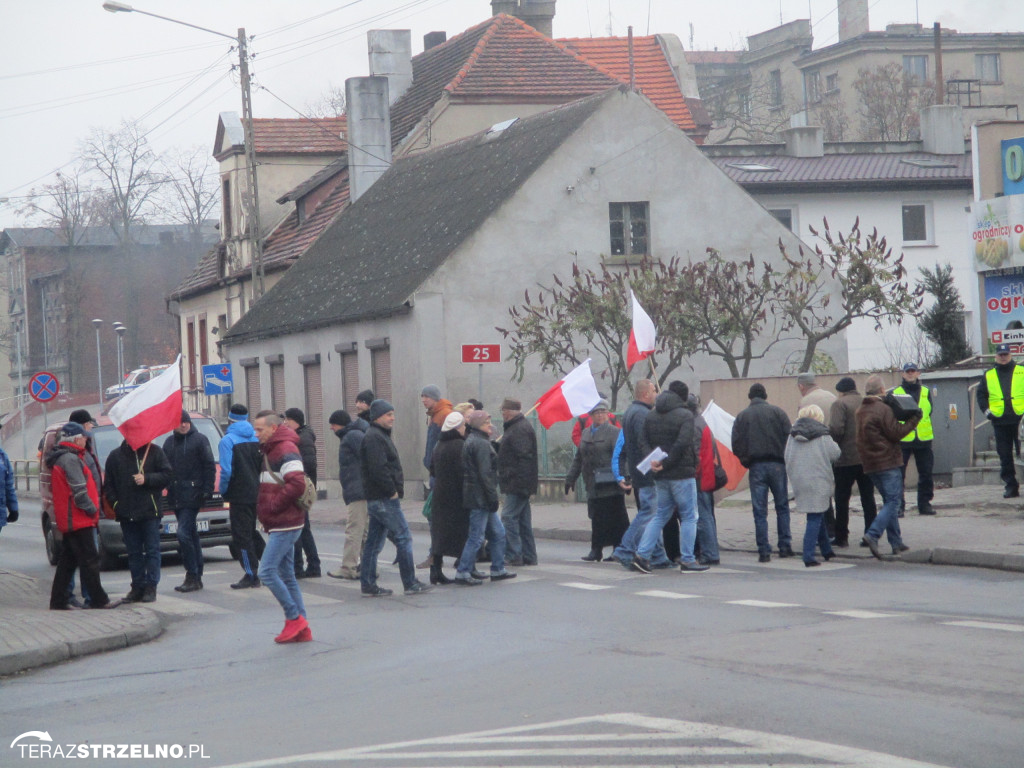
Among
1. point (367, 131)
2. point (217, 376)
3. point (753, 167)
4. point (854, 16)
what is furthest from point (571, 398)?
point (854, 16)

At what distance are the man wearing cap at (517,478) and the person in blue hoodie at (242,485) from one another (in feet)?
8.74

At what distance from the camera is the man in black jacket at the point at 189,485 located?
14.6m

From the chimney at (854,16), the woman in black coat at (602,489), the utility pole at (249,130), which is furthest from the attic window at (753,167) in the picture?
the chimney at (854,16)

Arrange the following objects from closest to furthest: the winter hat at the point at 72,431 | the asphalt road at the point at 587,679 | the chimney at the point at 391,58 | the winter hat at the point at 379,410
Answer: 1. the asphalt road at the point at 587,679
2. the winter hat at the point at 72,431
3. the winter hat at the point at 379,410
4. the chimney at the point at 391,58

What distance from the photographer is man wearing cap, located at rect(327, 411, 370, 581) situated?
46.7ft

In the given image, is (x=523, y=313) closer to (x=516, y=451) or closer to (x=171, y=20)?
(x=171, y=20)

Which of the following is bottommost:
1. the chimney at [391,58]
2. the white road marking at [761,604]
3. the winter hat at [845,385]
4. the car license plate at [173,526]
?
the white road marking at [761,604]

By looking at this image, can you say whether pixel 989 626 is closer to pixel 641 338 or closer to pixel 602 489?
pixel 602 489

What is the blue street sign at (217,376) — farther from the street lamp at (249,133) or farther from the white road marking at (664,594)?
the white road marking at (664,594)

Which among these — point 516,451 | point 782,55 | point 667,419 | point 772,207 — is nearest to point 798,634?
point 667,419

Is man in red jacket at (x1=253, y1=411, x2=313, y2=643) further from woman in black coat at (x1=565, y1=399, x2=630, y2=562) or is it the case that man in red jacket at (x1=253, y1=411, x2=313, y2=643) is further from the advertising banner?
the advertising banner

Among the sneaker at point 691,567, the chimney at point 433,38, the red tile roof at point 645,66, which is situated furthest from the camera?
the chimney at point 433,38

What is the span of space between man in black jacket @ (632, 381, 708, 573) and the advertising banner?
1170 cm

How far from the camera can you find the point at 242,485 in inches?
574
